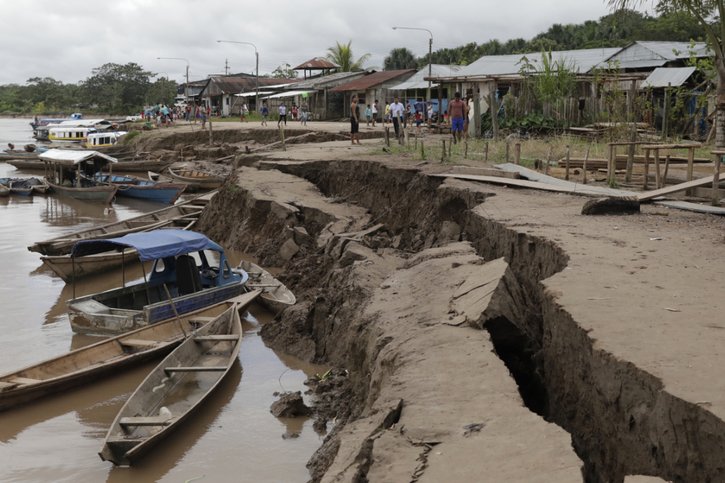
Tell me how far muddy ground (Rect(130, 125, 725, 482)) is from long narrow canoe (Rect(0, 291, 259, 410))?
4.97 feet

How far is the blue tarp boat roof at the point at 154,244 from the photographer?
13961 mm

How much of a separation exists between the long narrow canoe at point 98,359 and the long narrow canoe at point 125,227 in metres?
7.87

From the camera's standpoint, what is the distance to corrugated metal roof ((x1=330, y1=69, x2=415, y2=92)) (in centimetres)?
4900

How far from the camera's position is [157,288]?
611 inches

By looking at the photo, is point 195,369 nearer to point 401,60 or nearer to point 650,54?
point 650,54

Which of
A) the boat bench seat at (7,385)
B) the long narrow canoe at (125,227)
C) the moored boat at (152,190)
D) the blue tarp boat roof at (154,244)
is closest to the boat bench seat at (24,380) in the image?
the boat bench seat at (7,385)

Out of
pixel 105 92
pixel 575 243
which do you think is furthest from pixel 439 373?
pixel 105 92

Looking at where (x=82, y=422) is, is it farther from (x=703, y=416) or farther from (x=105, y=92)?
(x=105, y=92)

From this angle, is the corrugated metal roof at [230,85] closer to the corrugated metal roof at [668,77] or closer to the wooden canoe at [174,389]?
the corrugated metal roof at [668,77]

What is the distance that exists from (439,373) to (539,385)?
1.36 meters

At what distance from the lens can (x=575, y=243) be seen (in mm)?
10164

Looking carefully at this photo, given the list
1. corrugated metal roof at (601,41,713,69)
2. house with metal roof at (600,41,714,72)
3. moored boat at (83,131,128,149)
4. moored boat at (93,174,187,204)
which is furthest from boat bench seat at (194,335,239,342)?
moored boat at (83,131,128,149)

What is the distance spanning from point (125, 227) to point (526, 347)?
17760 mm

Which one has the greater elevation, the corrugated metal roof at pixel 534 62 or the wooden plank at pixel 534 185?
the corrugated metal roof at pixel 534 62
